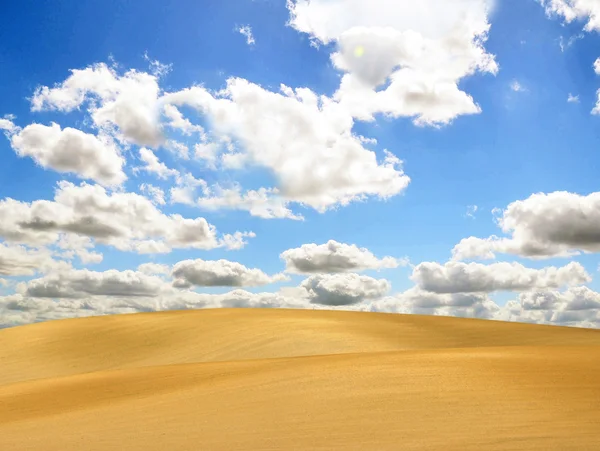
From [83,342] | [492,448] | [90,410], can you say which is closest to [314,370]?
[90,410]

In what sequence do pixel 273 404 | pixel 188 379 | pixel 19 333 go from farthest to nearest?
pixel 19 333 < pixel 188 379 < pixel 273 404

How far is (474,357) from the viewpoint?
1806cm

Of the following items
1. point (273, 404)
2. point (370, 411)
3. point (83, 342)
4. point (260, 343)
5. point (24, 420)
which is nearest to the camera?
point (370, 411)

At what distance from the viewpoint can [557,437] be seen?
33.0ft

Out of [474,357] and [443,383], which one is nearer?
[443,383]

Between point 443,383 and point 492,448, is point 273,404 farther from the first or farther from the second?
point 492,448

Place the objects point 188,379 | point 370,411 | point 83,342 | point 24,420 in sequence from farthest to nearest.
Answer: point 83,342 < point 188,379 < point 24,420 < point 370,411

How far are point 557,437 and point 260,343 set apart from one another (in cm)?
2565

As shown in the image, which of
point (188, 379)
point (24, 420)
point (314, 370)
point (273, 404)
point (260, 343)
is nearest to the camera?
point (273, 404)

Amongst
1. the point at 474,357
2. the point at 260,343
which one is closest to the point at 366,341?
the point at 260,343

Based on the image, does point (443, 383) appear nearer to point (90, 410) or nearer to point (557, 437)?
point (557, 437)

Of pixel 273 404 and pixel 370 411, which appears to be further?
pixel 273 404

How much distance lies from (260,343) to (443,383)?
21350mm

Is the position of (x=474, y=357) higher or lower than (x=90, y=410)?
higher
